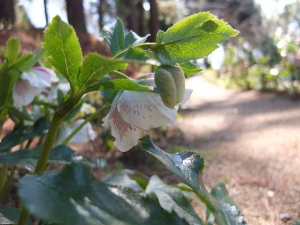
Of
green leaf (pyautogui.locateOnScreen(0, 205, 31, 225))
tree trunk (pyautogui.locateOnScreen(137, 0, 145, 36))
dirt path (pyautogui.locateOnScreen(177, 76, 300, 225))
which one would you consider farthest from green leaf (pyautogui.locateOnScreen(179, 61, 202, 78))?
tree trunk (pyautogui.locateOnScreen(137, 0, 145, 36))

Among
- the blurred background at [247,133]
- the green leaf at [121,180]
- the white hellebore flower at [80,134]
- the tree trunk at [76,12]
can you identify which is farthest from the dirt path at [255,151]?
the tree trunk at [76,12]

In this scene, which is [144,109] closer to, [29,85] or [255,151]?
[29,85]

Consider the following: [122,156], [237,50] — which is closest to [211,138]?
[122,156]

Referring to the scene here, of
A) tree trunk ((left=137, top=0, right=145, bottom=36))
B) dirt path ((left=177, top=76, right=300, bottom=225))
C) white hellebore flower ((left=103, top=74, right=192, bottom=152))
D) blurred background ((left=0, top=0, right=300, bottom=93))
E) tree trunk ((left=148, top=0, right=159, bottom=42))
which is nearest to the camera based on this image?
white hellebore flower ((left=103, top=74, right=192, bottom=152))

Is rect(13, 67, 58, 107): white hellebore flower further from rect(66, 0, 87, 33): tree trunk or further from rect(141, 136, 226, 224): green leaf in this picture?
rect(66, 0, 87, 33): tree trunk

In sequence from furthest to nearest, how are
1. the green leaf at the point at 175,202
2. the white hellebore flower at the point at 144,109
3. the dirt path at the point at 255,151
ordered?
the dirt path at the point at 255,151 → the green leaf at the point at 175,202 → the white hellebore flower at the point at 144,109

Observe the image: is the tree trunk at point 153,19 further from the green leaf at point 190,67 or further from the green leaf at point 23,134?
the green leaf at point 190,67
